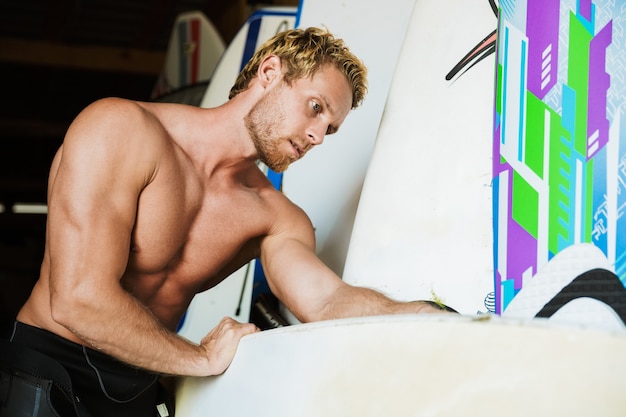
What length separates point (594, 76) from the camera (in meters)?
1.17

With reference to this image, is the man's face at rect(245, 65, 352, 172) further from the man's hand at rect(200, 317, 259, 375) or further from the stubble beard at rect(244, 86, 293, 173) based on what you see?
the man's hand at rect(200, 317, 259, 375)

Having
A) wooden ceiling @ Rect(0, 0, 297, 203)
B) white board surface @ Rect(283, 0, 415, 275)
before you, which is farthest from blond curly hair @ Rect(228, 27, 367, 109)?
wooden ceiling @ Rect(0, 0, 297, 203)

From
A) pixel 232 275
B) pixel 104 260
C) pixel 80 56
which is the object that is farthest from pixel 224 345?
pixel 80 56

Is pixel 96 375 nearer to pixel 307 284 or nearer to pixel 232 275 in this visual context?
pixel 307 284

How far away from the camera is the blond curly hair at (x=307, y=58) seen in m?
1.65

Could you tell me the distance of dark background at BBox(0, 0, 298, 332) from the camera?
6.22 metres

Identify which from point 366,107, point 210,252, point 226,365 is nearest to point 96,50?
point 366,107

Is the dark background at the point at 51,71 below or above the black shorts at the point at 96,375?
below

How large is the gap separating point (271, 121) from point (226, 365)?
53 centimetres

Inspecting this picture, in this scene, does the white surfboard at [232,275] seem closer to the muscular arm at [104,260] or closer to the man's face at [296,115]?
the man's face at [296,115]

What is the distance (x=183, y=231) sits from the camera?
1.62 m

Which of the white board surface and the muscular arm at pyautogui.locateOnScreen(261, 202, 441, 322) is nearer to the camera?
the muscular arm at pyautogui.locateOnScreen(261, 202, 441, 322)

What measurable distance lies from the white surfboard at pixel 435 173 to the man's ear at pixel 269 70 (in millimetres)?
253

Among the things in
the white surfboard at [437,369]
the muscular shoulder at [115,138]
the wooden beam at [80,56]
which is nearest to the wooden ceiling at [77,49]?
the wooden beam at [80,56]
